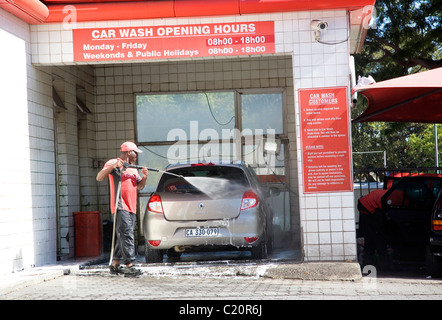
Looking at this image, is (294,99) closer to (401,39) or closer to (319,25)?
(319,25)

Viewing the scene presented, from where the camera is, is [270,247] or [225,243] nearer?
[225,243]

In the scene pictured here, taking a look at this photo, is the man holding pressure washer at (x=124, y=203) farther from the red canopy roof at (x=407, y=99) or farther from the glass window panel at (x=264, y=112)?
the glass window panel at (x=264, y=112)

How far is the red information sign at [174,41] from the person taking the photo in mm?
9820

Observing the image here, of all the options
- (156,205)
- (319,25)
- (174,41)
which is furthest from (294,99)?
(156,205)

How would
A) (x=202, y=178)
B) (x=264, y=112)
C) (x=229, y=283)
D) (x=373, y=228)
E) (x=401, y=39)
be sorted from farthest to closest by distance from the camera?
(x=401, y=39), (x=264, y=112), (x=373, y=228), (x=202, y=178), (x=229, y=283)

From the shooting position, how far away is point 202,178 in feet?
33.4

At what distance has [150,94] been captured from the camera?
14.0 m

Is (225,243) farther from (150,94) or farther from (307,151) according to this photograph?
(150,94)

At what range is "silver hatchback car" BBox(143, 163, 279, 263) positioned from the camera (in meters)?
9.57

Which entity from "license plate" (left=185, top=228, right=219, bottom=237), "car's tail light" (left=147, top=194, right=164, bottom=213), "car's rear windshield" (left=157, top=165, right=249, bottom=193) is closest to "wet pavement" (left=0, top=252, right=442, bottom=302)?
"license plate" (left=185, top=228, right=219, bottom=237)

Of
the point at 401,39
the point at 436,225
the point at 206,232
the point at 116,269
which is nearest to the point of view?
the point at 436,225

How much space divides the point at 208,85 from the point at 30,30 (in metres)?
4.73

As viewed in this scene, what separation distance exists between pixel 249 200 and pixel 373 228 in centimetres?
262
